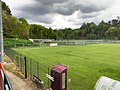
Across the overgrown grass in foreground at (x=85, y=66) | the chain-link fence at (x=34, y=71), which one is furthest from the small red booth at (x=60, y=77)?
the overgrown grass in foreground at (x=85, y=66)

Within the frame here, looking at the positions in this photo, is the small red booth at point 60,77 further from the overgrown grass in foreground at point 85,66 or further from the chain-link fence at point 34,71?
the overgrown grass in foreground at point 85,66

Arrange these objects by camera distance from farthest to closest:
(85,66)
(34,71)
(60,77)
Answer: (85,66) < (34,71) < (60,77)

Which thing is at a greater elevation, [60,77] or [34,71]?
[60,77]

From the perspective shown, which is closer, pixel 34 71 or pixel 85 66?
pixel 34 71

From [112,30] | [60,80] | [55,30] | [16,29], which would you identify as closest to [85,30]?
[55,30]

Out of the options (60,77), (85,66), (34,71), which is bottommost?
(85,66)

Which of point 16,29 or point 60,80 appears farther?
point 16,29

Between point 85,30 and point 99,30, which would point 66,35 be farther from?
point 99,30

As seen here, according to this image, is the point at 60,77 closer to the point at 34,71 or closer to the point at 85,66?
the point at 34,71

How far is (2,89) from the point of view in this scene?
3.84m

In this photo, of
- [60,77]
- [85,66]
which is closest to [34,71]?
[85,66]

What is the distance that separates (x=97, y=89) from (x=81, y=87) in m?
5.70

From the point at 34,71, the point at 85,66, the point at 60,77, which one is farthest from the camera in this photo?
the point at 85,66

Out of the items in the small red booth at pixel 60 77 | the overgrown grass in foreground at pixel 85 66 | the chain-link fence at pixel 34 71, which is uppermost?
the small red booth at pixel 60 77
